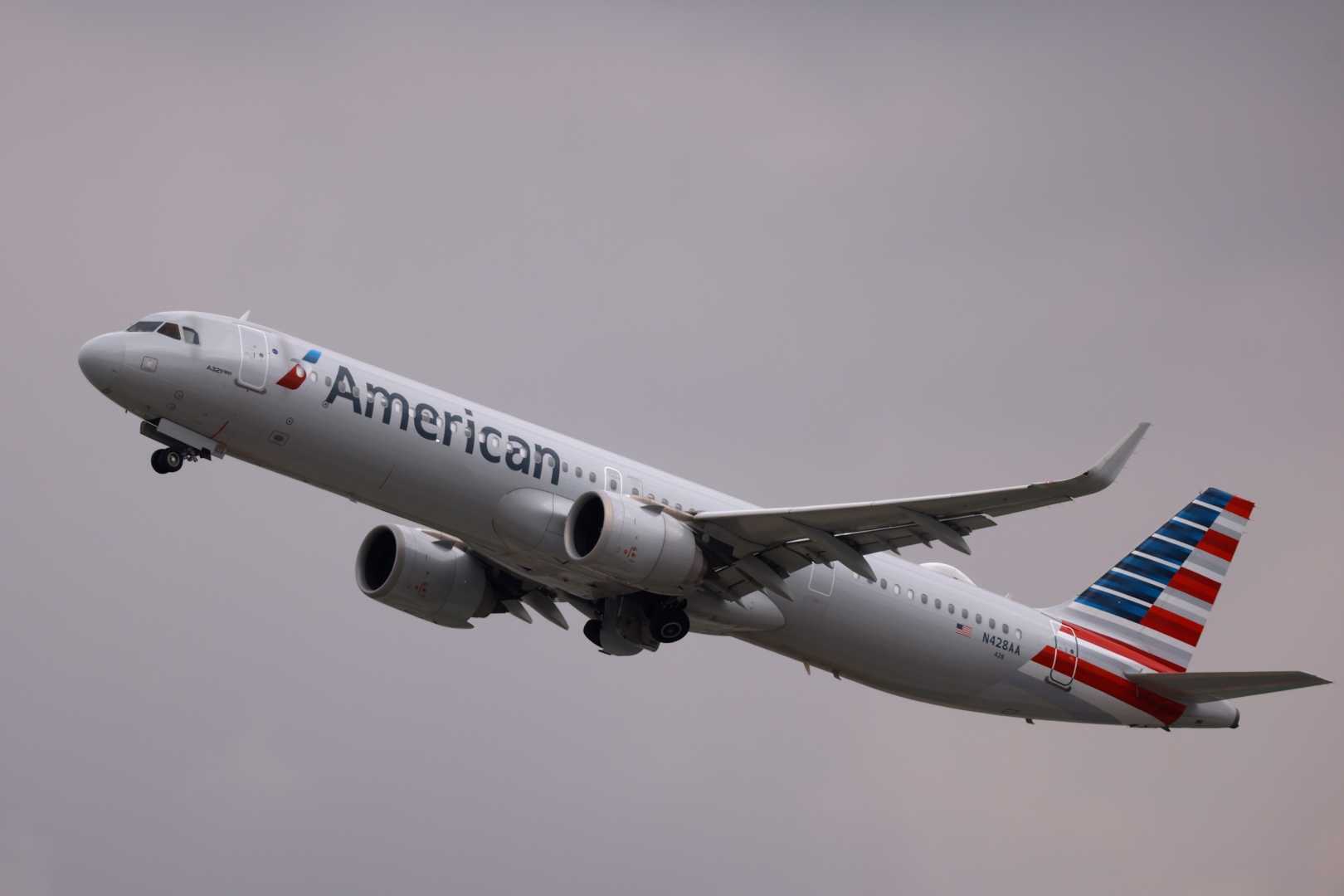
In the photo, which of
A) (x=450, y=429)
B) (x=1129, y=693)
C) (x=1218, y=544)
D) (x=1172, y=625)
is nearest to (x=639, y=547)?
(x=450, y=429)

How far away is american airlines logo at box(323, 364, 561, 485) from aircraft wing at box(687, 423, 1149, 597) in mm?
3597

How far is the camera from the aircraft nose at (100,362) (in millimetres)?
35156

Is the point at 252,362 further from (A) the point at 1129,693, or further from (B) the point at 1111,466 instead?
(A) the point at 1129,693

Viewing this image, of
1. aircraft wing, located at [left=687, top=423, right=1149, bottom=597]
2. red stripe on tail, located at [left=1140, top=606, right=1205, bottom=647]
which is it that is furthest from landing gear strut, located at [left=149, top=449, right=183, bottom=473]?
red stripe on tail, located at [left=1140, top=606, right=1205, bottom=647]

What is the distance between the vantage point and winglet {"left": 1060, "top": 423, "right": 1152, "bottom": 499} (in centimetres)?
3170

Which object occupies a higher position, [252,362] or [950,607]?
[252,362]

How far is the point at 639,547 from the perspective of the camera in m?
37.5

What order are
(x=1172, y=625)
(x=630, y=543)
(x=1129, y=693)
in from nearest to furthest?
(x=630, y=543) < (x=1129, y=693) < (x=1172, y=625)

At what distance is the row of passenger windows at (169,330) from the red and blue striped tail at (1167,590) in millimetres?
23307

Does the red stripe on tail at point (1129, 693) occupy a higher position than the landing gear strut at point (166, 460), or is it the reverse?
the landing gear strut at point (166, 460)

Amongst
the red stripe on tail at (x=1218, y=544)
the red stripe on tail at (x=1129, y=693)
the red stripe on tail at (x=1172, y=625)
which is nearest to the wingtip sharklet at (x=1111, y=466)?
the red stripe on tail at (x=1129, y=693)

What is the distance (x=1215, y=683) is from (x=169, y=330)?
25.5 metres

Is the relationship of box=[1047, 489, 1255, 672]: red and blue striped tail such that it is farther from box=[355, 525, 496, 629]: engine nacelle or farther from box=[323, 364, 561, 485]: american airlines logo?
box=[323, 364, 561, 485]: american airlines logo

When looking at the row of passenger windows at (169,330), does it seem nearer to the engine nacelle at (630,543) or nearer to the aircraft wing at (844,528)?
the engine nacelle at (630,543)
